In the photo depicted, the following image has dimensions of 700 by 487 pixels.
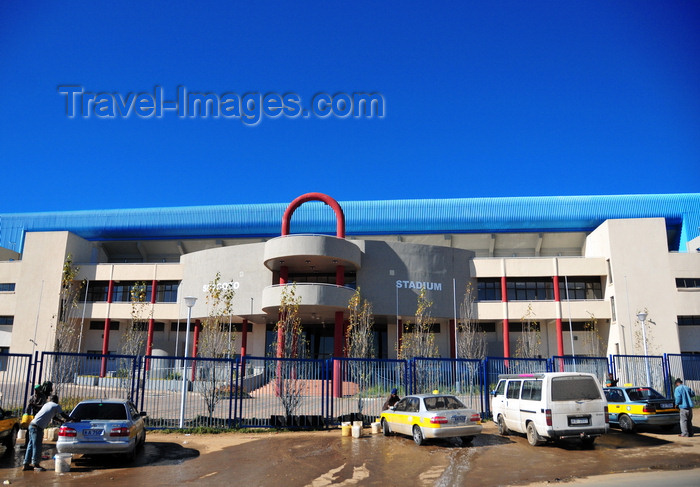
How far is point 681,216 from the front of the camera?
4747cm

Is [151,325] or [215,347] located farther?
[151,325]

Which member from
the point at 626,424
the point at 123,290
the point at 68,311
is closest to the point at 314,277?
the point at 123,290

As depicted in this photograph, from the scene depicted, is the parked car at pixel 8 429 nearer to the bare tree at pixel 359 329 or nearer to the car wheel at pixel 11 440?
the car wheel at pixel 11 440

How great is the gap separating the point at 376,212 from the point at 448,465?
39207 mm

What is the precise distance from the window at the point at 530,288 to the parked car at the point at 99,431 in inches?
1417

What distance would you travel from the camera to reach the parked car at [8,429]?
13312mm

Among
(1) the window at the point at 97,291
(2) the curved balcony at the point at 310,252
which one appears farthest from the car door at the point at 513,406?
(1) the window at the point at 97,291

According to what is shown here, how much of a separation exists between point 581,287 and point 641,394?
2809 centimetres

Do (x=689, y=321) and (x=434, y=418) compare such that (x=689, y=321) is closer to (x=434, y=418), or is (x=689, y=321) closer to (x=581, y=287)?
(x=581, y=287)

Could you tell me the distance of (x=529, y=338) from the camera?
4081cm

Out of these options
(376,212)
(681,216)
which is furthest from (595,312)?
(376,212)

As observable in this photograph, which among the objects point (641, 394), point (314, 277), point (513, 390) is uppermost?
point (314, 277)

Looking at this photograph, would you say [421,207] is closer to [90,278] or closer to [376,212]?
[376,212]

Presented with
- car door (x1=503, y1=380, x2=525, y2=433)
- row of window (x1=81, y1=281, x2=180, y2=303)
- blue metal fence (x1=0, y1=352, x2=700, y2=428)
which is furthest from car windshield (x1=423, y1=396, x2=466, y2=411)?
row of window (x1=81, y1=281, x2=180, y2=303)
